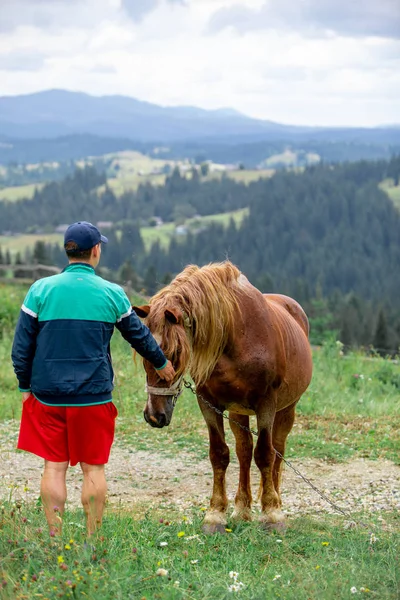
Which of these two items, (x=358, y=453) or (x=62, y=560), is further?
(x=358, y=453)

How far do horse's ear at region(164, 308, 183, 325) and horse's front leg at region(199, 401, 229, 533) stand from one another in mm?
1078

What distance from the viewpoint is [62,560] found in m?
3.57

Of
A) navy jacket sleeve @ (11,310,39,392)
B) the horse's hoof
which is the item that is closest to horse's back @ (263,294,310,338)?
the horse's hoof

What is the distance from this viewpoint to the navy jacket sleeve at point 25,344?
4184mm

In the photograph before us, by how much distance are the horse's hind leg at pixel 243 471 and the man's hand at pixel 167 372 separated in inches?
63.9

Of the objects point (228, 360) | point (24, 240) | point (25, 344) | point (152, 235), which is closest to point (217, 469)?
point (228, 360)

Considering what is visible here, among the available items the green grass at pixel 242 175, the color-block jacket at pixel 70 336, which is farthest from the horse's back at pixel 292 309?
the green grass at pixel 242 175

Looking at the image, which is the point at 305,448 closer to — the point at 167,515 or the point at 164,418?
the point at 167,515

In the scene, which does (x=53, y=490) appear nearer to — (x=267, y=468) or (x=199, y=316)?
(x=199, y=316)

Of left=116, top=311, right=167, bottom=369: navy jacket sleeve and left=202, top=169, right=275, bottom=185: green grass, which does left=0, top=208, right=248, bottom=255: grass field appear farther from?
left=116, top=311, right=167, bottom=369: navy jacket sleeve

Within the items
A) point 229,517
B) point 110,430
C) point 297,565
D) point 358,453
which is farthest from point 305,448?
point 110,430

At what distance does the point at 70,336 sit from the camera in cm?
414

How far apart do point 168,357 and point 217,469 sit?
4.84 ft

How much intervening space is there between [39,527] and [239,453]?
2.19 meters
